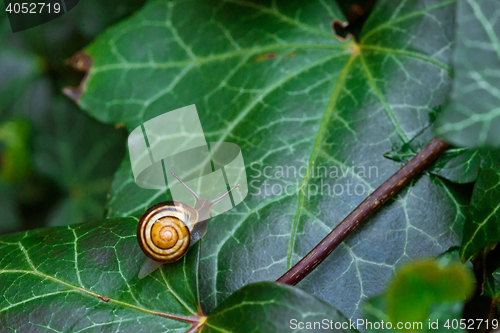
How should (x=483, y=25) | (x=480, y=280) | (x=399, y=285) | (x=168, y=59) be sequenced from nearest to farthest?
(x=399, y=285) → (x=483, y=25) → (x=480, y=280) → (x=168, y=59)

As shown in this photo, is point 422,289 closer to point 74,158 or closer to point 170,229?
point 170,229

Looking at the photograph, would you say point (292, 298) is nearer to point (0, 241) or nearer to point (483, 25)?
point (483, 25)

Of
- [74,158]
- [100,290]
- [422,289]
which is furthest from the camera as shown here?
[74,158]

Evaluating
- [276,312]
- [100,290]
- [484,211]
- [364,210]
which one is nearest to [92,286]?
[100,290]

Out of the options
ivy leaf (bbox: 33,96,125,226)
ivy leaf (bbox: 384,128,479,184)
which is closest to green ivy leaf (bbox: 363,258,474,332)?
ivy leaf (bbox: 384,128,479,184)

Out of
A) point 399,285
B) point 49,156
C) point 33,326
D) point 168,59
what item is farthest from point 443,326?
point 49,156

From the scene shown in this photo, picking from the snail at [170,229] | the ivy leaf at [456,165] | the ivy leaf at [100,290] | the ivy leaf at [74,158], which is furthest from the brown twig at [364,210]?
the ivy leaf at [74,158]
